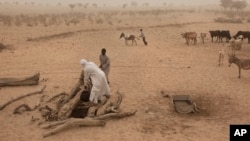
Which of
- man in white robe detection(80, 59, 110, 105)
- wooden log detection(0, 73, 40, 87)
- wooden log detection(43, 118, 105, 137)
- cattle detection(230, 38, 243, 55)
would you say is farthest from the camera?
cattle detection(230, 38, 243, 55)

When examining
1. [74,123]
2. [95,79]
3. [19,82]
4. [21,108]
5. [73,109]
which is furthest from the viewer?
[19,82]

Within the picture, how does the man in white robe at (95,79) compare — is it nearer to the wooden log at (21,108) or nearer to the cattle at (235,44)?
the wooden log at (21,108)

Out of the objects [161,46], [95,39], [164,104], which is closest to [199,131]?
[164,104]

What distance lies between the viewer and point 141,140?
Result: 8500mm

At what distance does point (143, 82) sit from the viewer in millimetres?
13664

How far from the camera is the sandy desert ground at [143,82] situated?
29.6ft

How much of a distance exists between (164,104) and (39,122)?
3.82 metres

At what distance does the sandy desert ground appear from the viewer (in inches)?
355

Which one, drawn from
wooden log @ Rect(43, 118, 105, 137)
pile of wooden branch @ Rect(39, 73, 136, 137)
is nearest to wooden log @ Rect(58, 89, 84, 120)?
pile of wooden branch @ Rect(39, 73, 136, 137)

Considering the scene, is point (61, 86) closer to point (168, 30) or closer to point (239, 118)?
point (239, 118)

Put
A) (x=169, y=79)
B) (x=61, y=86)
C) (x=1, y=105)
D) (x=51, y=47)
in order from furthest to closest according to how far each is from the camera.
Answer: (x=51, y=47)
(x=169, y=79)
(x=61, y=86)
(x=1, y=105)

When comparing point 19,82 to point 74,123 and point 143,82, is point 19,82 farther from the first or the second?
point 74,123

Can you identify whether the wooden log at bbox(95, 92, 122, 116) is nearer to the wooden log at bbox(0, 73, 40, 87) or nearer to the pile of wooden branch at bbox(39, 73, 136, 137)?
the pile of wooden branch at bbox(39, 73, 136, 137)

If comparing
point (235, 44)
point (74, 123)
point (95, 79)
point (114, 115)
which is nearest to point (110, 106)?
point (114, 115)
